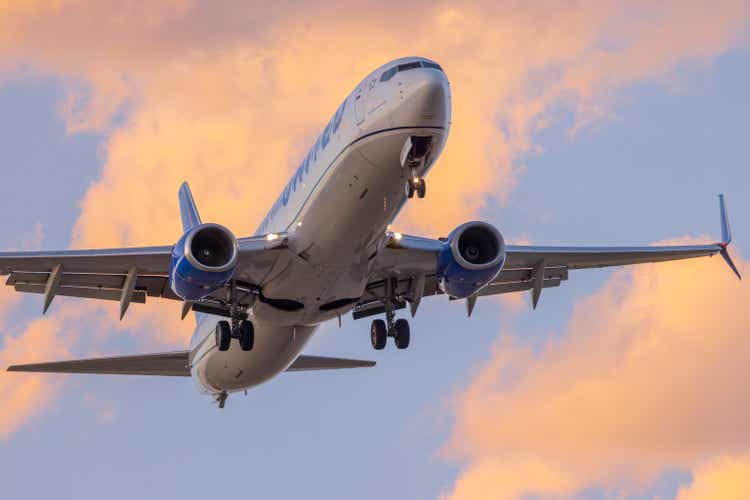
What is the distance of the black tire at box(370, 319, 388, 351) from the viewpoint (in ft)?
135

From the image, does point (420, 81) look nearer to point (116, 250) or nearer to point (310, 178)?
point (310, 178)

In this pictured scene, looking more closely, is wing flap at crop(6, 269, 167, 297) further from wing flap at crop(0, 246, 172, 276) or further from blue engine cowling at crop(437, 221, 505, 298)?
blue engine cowling at crop(437, 221, 505, 298)

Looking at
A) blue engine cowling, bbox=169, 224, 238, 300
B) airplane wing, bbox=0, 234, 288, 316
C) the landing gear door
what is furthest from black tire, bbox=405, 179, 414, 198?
blue engine cowling, bbox=169, 224, 238, 300

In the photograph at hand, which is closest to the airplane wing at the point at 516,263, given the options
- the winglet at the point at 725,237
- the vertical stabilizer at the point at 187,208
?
the winglet at the point at 725,237

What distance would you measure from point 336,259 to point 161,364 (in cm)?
1506

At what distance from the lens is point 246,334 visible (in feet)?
132

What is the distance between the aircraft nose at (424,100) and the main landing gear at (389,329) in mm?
8271

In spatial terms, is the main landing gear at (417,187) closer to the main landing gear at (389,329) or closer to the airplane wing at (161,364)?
the main landing gear at (389,329)

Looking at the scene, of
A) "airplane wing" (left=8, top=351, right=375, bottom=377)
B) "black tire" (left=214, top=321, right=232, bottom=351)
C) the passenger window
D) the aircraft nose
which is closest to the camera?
the aircraft nose

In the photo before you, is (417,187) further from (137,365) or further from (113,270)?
(137,365)

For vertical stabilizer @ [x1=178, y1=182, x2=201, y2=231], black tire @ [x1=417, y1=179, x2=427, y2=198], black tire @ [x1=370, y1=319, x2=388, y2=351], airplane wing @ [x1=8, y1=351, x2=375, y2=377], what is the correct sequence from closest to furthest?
black tire @ [x1=417, y1=179, x2=427, y2=198] → black tire @ [x1=370, y1=319, x2=388, y2=351] → airplane wing @ [x1=8, y1=351, x2=375, y2=377] → vertical stabilizer @ [x1=178, y1=182, x2=201, y2=231]

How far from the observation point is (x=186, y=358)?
49.1m

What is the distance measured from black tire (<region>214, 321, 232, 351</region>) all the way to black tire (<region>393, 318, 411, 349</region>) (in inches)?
182

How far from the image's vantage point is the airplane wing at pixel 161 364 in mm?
47156
